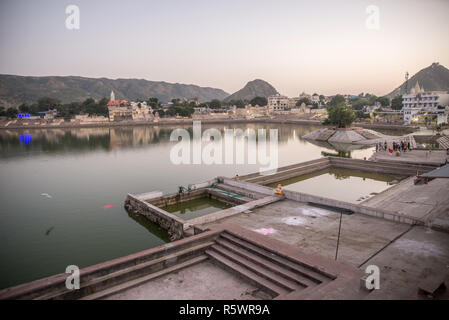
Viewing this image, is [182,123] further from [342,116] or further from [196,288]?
[196,288]

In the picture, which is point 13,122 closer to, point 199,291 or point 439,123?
point 199,291

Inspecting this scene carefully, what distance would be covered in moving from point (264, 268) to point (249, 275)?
528 millimetres

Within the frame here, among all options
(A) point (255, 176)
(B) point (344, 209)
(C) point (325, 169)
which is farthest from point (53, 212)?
(C) point (325, 169)

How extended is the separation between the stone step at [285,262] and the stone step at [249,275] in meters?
0.68

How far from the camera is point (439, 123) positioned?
59.8 metres

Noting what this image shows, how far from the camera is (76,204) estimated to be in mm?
20062

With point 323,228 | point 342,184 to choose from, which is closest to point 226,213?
point 323,228

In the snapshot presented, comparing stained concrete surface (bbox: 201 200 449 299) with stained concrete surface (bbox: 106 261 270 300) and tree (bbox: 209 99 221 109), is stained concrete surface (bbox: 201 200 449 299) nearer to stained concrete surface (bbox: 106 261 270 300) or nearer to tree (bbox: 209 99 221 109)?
stained concrete surface (bbox: 106 261 270 300)

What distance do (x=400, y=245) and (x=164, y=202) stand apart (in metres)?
13.4

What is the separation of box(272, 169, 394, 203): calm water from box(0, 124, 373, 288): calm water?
20.9 ft

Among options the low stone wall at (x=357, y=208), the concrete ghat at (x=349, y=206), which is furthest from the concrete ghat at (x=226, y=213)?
the concrete ghat at (x=349, y=206)

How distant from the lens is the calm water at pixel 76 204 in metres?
13.1

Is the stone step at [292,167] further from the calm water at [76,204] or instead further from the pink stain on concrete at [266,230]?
the pink stain on concrete at [266,230]

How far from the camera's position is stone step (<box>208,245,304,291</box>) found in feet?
26.1
